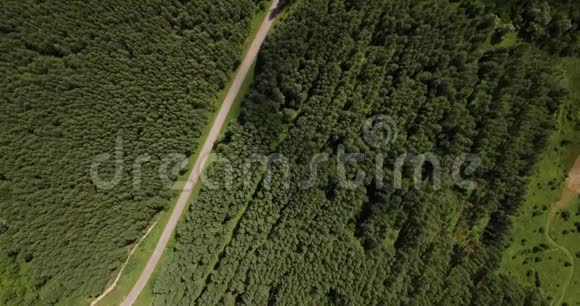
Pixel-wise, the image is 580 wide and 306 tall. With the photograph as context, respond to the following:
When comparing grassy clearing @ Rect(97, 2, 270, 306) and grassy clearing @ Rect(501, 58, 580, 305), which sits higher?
grassy clearing @ Rect(501, 58, 580, 305)

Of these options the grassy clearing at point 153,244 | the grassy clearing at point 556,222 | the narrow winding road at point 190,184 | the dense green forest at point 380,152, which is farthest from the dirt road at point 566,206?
the narrow winding road at point 190,184

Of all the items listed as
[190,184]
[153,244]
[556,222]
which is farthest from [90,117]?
[556,222]

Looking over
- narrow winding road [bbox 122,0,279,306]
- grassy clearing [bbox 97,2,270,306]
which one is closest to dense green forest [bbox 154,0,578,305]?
grassy clearing [bbox 97,2,270,306]

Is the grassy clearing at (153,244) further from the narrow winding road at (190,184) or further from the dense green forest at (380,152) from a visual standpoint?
the dense green forest at (380,152)

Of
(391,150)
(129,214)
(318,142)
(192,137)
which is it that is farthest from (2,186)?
(391,150)

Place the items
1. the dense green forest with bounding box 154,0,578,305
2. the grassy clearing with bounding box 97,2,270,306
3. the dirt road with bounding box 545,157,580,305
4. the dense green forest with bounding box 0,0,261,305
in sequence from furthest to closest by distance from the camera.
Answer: the grassy clearing with bounding box 97,2,270,306 < the dirt road with bounding box 545,157,580,305 < the dense green forest with bounding box 154,0,578,305 < the dense green forest with bounding box 0,0,261,305

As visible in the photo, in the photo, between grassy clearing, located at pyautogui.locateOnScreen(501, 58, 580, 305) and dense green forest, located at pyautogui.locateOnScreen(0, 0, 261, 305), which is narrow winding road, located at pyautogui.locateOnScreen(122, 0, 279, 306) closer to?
dense green forest, located at pyautogui.locateOnScreen(0, 0, 261, 305)

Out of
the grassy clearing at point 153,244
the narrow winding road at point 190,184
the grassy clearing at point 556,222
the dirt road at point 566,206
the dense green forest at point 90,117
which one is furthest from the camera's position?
the grassy clearing at point 153,244
